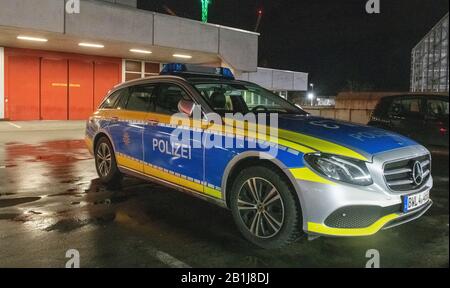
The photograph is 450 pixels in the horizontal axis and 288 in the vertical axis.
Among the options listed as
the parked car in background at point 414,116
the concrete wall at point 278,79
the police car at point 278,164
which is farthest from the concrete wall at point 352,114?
the concrete wall at point 278,79

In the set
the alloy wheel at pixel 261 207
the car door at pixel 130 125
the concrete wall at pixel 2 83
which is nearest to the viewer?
the alloy wheel at pixel 261 207

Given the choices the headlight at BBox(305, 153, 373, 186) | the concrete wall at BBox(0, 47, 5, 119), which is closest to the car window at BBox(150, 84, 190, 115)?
the headlight at BBox(305, 153, 373, 186)

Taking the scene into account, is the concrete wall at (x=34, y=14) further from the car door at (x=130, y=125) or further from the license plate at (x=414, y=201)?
the license plate at (x=414, y=201)

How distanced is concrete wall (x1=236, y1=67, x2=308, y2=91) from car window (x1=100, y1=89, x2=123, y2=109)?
3184 cm

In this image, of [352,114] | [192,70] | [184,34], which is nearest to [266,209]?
[192,70]

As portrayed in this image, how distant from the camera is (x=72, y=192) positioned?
262 inches

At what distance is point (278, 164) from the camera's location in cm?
399

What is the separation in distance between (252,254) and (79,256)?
5.19 feet

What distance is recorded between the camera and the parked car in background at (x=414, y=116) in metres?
8.19

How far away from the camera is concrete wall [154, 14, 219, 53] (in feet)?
63.7

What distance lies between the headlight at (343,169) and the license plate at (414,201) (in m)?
0.44

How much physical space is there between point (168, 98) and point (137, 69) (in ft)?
67.2
